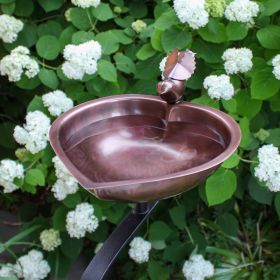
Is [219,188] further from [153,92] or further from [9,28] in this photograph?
[9,28]

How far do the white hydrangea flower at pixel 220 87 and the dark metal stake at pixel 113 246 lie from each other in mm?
428

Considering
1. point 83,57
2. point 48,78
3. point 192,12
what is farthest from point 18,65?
point 192,12

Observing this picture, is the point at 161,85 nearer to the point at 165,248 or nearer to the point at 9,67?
the point at 9,67

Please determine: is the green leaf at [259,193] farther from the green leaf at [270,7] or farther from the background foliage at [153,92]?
the green leaf at [270,7]

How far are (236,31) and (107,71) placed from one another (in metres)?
0.40

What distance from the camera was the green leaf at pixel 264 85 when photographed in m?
1.51

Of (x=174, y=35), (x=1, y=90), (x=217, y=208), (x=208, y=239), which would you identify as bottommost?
(x=208, y=239)

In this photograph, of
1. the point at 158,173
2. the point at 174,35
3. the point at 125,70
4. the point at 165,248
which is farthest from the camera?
the point at 165,248

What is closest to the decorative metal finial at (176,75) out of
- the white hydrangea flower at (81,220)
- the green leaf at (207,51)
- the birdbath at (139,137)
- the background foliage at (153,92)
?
the birdbath at (139,137)

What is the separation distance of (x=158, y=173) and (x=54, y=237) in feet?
2.57

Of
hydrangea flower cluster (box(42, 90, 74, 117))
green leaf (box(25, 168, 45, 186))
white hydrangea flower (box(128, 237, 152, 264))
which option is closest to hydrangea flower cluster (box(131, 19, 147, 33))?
hydrangea flower cluster (box(42, 90, 74, 117))

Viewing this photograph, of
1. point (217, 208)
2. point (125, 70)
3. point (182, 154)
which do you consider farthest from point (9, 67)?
point (217, 208)

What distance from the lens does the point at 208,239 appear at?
2004 millimetres

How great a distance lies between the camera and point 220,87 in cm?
140
